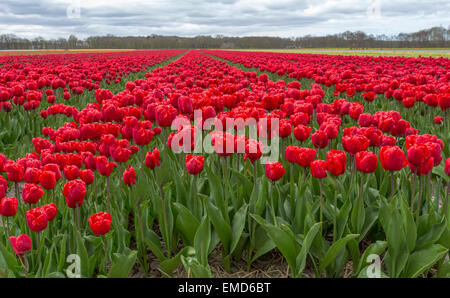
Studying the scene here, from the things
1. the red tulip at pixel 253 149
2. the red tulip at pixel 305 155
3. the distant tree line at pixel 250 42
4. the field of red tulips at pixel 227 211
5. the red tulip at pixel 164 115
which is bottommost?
the field of red tulips at pixel 227 211

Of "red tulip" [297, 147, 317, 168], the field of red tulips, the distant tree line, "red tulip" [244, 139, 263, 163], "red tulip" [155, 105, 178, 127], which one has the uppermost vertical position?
the distant tree line

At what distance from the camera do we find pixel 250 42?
128500 mm

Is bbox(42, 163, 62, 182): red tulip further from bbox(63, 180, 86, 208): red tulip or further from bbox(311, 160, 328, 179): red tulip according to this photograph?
bbox(311, 160, 328, 179): red tulip

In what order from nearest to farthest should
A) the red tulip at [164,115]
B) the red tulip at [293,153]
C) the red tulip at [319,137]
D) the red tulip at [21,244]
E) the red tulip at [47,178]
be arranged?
the red tulip at [21,244], the red tulip at [47,178], the red tulip at [293,153], the red tulip at [319,137], the red tulip at [164,115]

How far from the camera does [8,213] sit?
7.30ft

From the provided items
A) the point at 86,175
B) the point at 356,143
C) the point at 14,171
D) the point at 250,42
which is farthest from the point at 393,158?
the point at 250,42

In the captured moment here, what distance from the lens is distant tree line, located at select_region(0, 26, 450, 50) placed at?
8950cm

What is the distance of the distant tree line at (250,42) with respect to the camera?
294 ft

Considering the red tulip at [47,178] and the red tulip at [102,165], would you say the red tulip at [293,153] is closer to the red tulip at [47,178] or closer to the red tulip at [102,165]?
the red tulip at [102,165]

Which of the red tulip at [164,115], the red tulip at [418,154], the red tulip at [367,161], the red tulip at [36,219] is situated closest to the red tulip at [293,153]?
the red tulip at [367,161]

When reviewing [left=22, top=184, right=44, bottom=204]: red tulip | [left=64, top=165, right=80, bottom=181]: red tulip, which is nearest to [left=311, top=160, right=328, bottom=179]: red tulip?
[left=64, top=165, right=80, bottom=181]: red tulip

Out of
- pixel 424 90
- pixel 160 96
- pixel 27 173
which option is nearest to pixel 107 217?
pixel 27 173

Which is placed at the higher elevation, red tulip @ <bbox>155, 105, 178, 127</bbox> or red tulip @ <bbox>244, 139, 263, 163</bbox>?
red tulip @ <bbox>155, 105, 178, 127</bbox>

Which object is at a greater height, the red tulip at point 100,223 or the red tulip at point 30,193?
the red tulip at point 30,193
